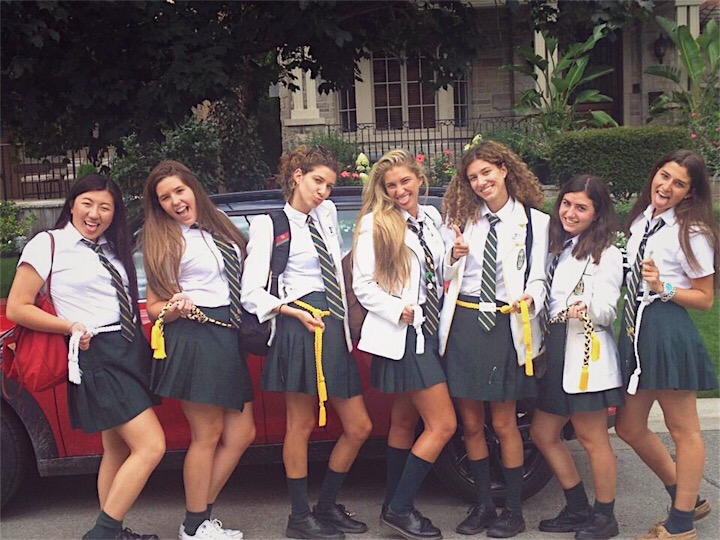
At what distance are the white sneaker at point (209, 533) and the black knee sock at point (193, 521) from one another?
1cm

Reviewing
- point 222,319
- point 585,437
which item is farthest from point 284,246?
point 585,437

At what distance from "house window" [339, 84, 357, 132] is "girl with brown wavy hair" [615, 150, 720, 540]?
43.0 ft

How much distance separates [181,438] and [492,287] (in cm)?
168

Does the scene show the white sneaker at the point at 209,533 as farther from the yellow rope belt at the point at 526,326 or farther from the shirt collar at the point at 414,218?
the shirt collar at the point at 414,218

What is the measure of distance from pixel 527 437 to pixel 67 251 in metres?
2.41

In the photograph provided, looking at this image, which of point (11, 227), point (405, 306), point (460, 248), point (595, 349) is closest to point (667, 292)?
point (595, 349)

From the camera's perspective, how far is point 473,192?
4.27 meters

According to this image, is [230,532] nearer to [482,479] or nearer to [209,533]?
[209,533]

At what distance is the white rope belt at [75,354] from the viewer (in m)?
3.88

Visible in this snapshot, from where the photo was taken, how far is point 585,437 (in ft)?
13.8

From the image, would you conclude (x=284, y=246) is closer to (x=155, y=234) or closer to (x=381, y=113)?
(x=155, y=234)

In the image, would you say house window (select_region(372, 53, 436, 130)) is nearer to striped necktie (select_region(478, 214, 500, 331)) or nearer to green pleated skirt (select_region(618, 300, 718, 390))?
striped necktie (select_region(478, 214, 500, 331))

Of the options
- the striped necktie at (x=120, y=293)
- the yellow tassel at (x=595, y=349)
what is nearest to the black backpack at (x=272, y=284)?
the striped necktie at (x=120, y=293)

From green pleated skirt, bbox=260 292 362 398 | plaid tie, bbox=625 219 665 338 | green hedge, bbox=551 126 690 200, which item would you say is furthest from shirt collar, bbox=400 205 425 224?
green hedge, bbox=551 126 690 200
